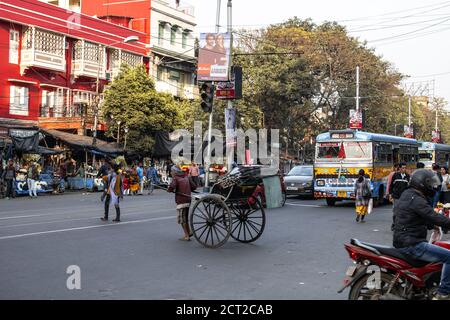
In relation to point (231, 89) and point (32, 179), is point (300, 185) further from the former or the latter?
point (32, 179)

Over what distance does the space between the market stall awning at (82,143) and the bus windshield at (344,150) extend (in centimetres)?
1383

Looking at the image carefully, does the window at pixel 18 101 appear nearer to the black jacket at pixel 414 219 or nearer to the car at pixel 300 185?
the car at pixel 300 185

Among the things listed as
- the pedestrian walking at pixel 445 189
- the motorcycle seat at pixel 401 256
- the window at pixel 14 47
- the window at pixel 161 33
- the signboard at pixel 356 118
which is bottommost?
the motorcycle seat at pixel 401 256

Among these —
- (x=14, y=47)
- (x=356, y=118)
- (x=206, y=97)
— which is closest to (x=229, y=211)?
(x=206, y=97)

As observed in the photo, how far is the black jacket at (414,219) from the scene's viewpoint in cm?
571

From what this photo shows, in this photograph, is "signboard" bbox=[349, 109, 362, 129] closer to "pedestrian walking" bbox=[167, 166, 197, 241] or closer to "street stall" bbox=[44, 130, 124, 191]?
"street stall" bbox=[44, 130, 124, 191]

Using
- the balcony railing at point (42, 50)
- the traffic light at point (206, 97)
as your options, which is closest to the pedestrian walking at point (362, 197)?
the traffic light at point (206, 97)

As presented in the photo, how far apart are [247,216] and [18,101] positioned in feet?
82.8

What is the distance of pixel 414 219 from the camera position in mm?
5824

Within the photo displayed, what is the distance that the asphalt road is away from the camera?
6.95 m

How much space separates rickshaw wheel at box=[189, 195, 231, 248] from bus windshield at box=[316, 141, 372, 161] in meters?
11.5

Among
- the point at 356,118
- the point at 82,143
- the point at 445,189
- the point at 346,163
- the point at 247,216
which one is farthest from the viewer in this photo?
the point at 356,118

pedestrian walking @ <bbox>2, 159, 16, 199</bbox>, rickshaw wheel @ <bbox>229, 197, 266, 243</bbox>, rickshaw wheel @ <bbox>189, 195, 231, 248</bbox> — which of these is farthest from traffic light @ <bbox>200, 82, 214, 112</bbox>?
pedestrian walking @ <bbox>2, 159, 16, 199</bbox>
